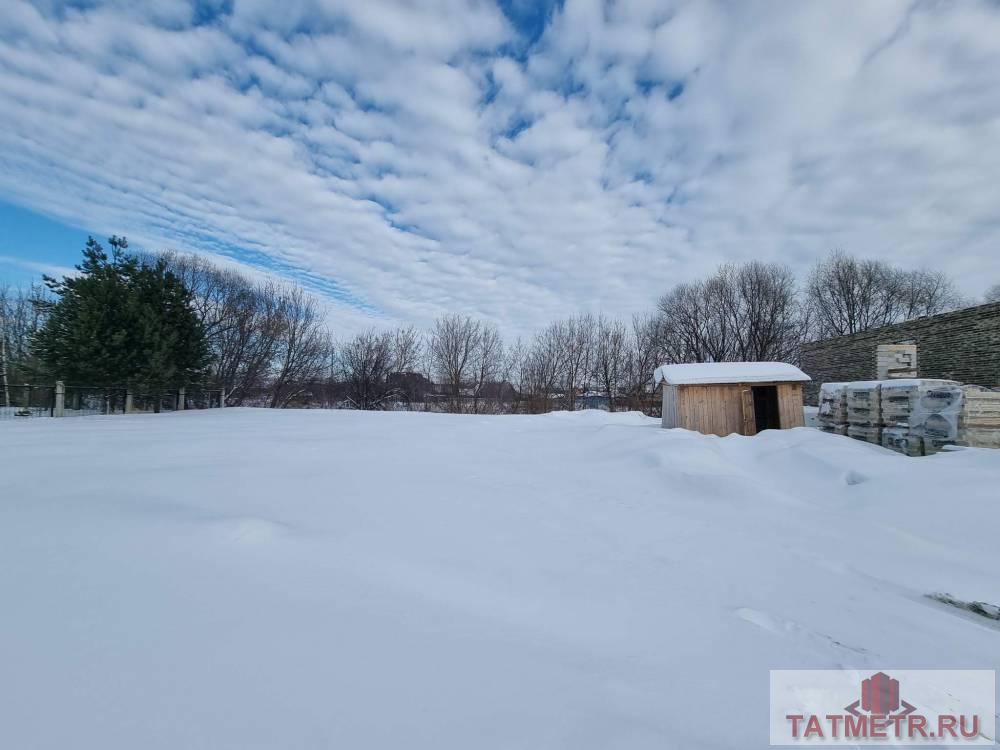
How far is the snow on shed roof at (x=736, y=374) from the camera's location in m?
10.4

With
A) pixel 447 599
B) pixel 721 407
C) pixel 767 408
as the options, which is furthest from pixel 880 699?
pixel 767 408

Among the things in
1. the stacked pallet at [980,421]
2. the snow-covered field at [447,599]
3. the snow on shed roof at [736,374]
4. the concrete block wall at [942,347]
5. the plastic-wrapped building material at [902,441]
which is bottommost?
the snow-covered field at [447,599]

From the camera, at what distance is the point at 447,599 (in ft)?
7.58

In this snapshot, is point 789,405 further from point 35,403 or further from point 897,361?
point 35,403

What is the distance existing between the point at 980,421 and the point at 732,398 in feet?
15.0

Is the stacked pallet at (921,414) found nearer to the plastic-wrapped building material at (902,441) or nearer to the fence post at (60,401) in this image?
the plastic-wrapped building material at (902,441)

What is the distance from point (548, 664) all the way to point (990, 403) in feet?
28.9

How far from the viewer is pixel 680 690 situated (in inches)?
68.6

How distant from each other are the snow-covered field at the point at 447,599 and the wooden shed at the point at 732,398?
532 centimetres

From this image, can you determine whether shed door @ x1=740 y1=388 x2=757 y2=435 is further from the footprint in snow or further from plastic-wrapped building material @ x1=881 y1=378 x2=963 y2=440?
the footprint in snow

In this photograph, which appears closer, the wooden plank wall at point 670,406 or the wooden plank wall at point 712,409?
the wooden plank wall at point 712,409

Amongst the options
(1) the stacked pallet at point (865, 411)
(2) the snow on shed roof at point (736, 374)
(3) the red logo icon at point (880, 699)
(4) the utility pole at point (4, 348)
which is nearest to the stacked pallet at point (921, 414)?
(1) the stacked pallet at point (865, 411)

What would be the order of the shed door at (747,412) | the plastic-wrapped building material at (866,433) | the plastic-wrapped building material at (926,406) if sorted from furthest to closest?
the shed door at (747,412) < the plastic-wrapped building material at (866,433) < the plastic-wrapped building material at (926,406)

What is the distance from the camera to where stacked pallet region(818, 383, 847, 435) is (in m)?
8.51
